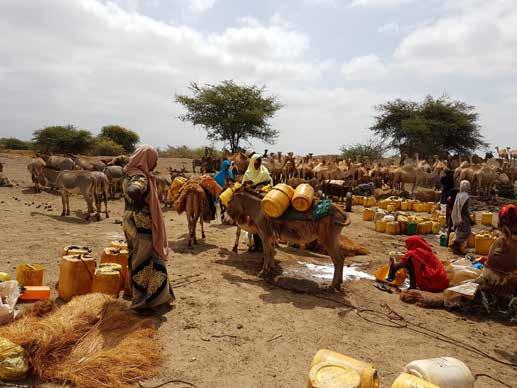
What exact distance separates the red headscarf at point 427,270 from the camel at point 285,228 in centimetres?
140

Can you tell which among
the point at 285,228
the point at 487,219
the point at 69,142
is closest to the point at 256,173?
the point at 285,228

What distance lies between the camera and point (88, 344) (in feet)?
13.9

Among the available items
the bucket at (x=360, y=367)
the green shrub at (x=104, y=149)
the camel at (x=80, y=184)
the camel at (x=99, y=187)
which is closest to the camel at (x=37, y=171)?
the camel at (x=80, y=184)

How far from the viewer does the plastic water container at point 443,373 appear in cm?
317

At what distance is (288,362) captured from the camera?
4.43 metres

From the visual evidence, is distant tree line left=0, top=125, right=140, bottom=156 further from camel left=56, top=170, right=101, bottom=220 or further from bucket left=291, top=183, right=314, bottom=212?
bucket left=291, top=183, right=314, bottom=212

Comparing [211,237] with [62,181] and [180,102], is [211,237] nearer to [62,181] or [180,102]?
[62,181]

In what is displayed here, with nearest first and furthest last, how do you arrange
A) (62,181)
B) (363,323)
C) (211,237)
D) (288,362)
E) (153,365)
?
1. (153,365)
2. (288,362)
3. (363,323)
4. (211,237)
5. (62,181)

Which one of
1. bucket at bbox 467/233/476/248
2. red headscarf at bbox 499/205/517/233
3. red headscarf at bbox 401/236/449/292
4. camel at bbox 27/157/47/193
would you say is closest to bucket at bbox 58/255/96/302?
red headscarf at bbox 401/236/449/292

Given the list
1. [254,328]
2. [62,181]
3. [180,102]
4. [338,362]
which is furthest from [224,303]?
[180,102]

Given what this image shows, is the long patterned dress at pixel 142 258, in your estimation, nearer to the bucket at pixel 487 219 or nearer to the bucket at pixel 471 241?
the bucket at pixel 471 241

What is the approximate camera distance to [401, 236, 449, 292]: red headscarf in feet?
22.9

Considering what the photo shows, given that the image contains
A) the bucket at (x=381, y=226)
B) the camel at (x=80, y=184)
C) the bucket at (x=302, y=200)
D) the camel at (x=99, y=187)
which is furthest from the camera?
the bucket at (x=381, y=226)

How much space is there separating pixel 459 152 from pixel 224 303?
3893 cm
